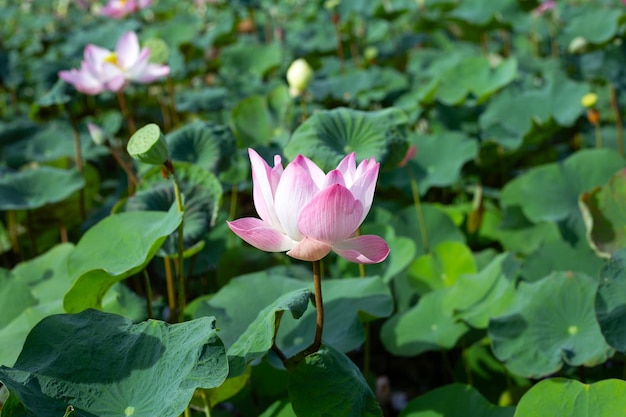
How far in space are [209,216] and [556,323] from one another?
24.7 inches

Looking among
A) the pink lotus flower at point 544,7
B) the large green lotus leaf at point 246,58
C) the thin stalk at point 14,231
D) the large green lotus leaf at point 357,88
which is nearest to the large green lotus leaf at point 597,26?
the pink lotus flower at point 544,7

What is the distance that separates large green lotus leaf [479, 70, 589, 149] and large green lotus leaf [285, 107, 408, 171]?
2.63 ft

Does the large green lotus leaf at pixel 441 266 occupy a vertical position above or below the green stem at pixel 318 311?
below

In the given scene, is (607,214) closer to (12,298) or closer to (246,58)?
(12,298)

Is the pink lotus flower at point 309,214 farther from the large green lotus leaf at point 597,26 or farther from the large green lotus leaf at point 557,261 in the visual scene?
the large green lotus leaf at point 597,26

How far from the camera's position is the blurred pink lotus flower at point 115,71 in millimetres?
1654

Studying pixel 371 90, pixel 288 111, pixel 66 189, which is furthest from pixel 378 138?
pixel 371 90

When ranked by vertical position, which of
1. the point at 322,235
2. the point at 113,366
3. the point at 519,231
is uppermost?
the point at 322,235

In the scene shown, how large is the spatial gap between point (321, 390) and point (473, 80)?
1.58 m

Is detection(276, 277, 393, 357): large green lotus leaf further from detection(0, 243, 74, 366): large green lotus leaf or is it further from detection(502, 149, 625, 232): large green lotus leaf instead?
detection(502, 149, 625, 232): large green lotus leaf

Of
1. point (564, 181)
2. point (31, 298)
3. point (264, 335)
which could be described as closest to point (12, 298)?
point (31, 298)

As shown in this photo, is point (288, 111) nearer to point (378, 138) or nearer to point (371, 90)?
point (371, 90)

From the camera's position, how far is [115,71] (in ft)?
5.48

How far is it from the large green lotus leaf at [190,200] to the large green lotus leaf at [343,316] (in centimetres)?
22
